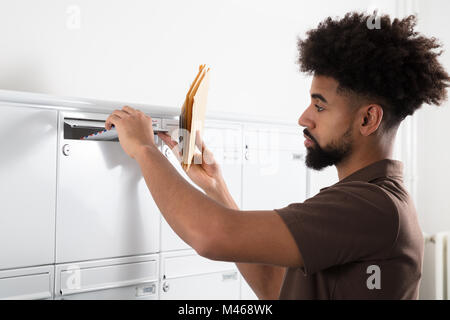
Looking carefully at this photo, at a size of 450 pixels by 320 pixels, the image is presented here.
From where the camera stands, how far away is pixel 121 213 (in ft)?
4.53

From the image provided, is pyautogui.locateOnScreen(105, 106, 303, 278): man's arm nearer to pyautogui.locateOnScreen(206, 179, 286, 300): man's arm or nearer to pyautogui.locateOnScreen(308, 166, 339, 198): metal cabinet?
pyautogui.locateOnScreen(206, 179, 286, 300): man's arm

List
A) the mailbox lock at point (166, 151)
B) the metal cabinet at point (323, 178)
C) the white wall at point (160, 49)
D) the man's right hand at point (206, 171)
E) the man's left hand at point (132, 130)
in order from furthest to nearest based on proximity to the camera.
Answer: the metal cabinet at point (323, 178) → the white wall at point (160, 49) → the mailbox lock at point (166, 151) → the man's right hand at point (206, 171) → the man's left hand at point (132, 130)

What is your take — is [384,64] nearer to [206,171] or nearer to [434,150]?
[206,171]

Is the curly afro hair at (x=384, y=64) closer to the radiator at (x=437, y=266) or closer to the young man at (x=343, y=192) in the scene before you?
the young man at (x=343, y=192)

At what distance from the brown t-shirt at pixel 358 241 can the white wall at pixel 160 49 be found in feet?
3.09

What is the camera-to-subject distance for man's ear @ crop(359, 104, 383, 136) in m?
1.00

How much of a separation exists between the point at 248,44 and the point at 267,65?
156mm

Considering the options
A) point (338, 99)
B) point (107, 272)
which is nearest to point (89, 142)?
point (107, 272)

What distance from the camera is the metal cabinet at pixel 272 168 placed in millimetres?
1685

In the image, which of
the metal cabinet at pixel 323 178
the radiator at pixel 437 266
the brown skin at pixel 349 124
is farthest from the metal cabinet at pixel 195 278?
the radiator at pixel 437 266

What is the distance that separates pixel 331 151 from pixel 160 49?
117 cm

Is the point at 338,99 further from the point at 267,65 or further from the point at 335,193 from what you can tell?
the point at 267,65

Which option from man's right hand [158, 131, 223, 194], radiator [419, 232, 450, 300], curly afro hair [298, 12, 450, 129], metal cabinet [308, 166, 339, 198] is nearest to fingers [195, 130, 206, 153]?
man's right hand [158, 131, 223, 194]

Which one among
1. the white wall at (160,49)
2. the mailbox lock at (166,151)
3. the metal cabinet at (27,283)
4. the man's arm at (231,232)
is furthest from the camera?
the white wall at (160,49)
